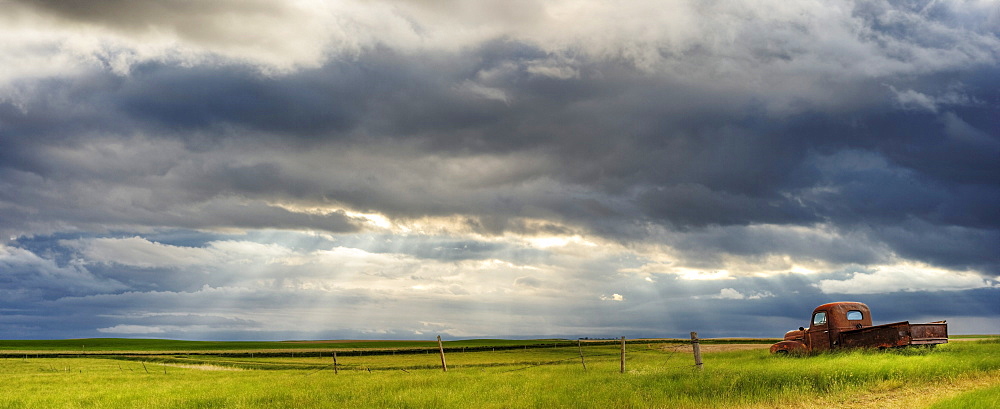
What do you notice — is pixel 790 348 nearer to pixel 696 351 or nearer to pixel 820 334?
pixel 820 334

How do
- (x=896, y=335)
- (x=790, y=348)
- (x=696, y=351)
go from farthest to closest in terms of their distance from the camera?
(x=790, y=348), (x=896, y=335), (x=696, y=351)

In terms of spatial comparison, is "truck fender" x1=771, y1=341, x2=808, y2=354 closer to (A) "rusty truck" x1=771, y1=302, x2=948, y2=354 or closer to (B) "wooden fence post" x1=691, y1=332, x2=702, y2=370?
(A) "rusty truck" x1=771, y1=302, x2=948, y2=354

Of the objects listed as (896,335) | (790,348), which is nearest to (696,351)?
(896,335)

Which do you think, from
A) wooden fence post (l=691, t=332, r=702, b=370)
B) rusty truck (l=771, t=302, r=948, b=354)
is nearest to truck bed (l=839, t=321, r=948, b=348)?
rusty truck (l=771, t=302, r=948, b=354)

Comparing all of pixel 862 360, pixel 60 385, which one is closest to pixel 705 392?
pixel 862 360

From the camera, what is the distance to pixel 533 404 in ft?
63.2

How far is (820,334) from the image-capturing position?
33406 mm

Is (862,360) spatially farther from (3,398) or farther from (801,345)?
(3,398)

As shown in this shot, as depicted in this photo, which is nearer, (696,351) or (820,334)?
(696,351)

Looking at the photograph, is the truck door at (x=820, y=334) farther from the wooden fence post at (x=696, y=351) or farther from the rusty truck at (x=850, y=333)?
the wooden fence post at (x=696, y=351)

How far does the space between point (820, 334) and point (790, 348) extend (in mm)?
1881

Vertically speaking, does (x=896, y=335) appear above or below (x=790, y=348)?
above

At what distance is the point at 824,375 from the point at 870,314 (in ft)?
54.0

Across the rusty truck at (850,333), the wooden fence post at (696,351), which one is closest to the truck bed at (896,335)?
the rusty truck at (850,333)
